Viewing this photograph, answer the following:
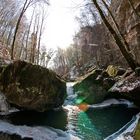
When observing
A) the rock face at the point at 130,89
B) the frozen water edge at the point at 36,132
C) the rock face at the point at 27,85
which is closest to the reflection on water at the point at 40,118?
the rock face at the point at 27,85

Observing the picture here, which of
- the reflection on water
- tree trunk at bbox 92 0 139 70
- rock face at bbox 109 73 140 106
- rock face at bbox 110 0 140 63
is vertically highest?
rock face at bbox 110 0 140 63

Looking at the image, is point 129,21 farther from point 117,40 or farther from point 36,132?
point 36,132

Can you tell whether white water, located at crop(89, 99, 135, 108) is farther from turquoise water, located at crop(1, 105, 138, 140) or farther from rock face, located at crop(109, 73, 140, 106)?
turquoise water, located at crop(1, 105, 138, 140)

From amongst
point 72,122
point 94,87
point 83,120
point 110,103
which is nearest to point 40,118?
point 72,122

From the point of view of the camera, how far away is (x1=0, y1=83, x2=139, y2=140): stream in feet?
35.0

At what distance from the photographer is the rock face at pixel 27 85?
45.9ft

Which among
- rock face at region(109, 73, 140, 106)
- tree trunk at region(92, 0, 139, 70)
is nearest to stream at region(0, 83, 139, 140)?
rock face at region(109, 73, 140, 106)

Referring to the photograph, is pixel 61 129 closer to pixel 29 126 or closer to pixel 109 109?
pixel 29 126

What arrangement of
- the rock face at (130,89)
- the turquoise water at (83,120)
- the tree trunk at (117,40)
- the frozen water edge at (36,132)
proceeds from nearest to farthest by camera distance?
the frozen water edge at (36,132), the turquoise water at (83,120), the rock face at (130,89), the tree trunk at (117,40)

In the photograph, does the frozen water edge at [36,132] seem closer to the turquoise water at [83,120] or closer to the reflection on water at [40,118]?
the turquoise water at [83,120]

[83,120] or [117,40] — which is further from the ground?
[117,40]

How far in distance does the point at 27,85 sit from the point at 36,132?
3875 millimetres

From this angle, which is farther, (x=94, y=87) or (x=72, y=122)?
(x=94, y=87)

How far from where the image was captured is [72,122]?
42.7ft
